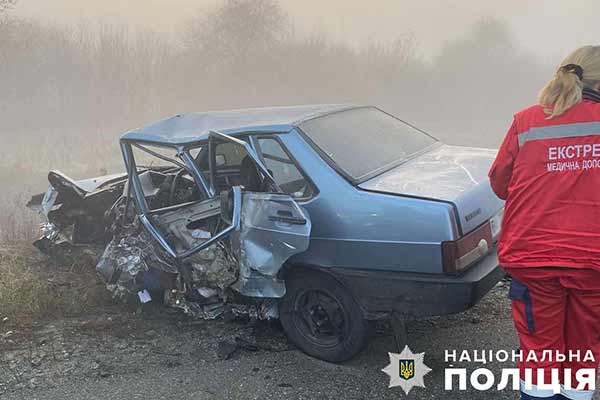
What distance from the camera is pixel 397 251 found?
9.04 feet

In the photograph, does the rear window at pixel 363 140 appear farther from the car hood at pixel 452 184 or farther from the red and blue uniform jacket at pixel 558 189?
the red and blue uniform jacket at pixel 558 189

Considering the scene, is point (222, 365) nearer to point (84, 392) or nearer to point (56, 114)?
point (84, 392)

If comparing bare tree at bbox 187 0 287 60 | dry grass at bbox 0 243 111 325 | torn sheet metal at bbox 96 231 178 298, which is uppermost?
bare tree at bbox 187 0 287 60

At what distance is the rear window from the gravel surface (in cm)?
121

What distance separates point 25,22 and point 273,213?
19.3 metres

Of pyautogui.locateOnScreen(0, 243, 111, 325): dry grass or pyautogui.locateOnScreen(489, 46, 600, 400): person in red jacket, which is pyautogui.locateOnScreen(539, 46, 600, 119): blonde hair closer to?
pyautogui.locateOnScreen(489, 46, 600, 400): person in red jacket

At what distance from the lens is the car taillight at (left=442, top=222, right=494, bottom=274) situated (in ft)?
8.59

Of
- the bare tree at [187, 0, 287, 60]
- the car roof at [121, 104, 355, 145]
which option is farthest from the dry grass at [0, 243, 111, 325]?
the bare tree at [187, 0, 287, 60]

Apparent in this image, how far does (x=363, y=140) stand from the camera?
3531 millimetres

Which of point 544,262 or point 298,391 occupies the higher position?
point 544,262

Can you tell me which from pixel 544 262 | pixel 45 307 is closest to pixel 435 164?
pixel 544 262

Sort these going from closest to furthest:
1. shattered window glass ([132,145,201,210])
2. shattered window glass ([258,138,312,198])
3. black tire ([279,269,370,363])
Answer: black tire ([279,269,370,363]), shattered window glass ([258,138,312,198]), shattered window glass ([132,145,201,210])

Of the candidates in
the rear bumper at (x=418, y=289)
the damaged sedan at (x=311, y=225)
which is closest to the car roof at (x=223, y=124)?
the damaged sedan at (x=311, y=225)

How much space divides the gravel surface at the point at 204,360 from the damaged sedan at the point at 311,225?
18 centimetres
